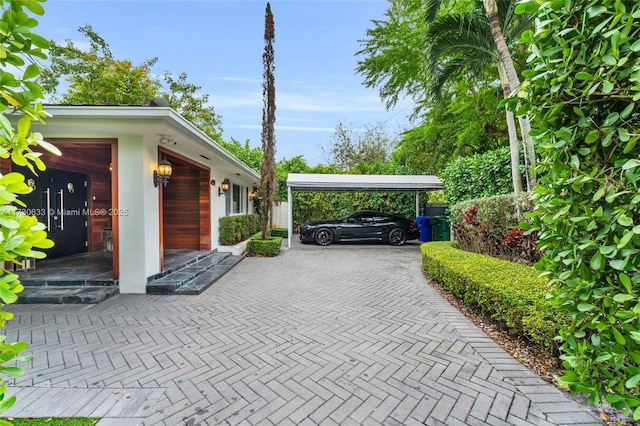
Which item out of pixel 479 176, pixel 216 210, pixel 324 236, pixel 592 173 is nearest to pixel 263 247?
pixel 216 210

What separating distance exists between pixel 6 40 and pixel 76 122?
4223 millimetres

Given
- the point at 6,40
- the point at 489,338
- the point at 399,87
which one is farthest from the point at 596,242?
the point at 399,87

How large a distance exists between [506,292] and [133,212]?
18.4 ft

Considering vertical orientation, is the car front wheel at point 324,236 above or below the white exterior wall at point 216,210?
below

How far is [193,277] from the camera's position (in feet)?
18.2

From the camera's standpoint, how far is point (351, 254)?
8.89 metres

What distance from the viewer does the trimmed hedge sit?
8.17 ft

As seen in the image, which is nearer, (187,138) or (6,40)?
(6,40)

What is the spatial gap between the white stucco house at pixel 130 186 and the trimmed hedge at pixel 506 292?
4843 millimetres

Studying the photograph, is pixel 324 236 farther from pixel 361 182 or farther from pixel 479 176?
pixel 479 176

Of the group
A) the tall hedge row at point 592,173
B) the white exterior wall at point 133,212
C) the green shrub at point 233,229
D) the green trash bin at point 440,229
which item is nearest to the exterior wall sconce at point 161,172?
the white exterior wall at point 133,212

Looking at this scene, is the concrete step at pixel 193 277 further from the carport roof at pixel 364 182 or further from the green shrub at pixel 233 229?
the carport roof at pixel 364 182

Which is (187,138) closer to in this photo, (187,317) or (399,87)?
(187,317)

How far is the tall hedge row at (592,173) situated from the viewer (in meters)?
1.20
